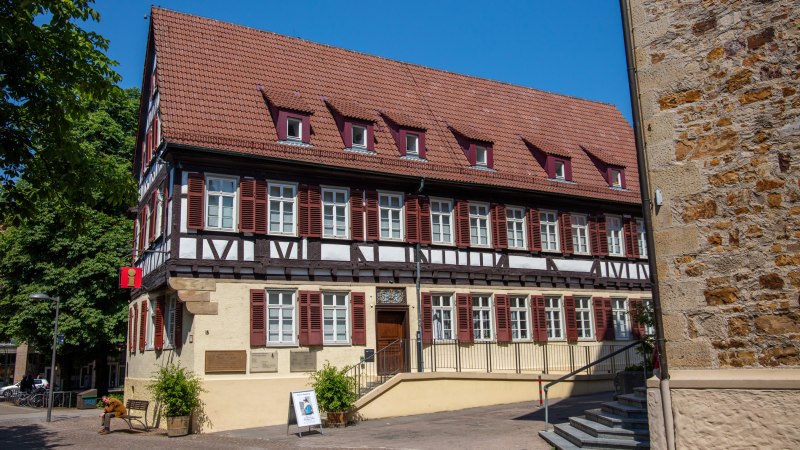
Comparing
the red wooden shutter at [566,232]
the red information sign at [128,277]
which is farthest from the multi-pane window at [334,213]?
the red wooden shutter at [566,232]

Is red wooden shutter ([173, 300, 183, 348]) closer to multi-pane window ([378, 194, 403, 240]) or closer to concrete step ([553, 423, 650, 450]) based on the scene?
multi-pane window ([378, 194, 403, 240])

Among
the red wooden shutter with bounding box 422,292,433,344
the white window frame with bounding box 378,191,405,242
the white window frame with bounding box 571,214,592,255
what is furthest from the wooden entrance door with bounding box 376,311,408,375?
the white window frame with bounding box 571,214,592,255

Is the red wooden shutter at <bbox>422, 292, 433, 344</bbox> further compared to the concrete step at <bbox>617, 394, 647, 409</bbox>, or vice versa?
the red wooden shutter at <bbox>422, 292, 433, 344</bbox>

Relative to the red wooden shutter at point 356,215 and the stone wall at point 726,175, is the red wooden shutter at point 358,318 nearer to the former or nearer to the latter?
the red wooden shutter at point 356,215

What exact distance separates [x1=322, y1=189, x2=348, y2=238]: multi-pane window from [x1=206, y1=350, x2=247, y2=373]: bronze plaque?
3.79 m

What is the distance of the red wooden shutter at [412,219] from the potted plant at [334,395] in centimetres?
501

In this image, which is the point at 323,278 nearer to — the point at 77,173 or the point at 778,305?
the point at 77,173

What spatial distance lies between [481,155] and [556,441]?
12.8 m

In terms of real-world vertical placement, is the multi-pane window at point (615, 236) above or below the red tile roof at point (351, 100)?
below

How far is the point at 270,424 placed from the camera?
17.4 metres

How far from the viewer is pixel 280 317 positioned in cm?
1831

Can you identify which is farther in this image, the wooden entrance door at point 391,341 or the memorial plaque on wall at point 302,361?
the wooden entrance door at point 391,341

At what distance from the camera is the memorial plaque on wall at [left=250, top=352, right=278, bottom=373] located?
17.6 meters

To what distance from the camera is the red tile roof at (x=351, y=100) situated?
19297mm
